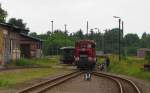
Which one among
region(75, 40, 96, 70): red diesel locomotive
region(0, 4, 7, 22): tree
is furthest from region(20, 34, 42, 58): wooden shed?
region(75, 40, 96, 70): red diesel locomotive

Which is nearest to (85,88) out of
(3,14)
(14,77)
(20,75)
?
(14,77)

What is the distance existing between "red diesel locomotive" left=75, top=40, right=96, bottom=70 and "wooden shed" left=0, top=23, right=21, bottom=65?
26.3 feet

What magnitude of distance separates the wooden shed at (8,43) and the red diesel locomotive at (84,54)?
8.03m

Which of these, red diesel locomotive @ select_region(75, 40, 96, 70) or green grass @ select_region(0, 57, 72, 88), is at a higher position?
red diesel locomotive @ select_region(75, 40, 96, 70)

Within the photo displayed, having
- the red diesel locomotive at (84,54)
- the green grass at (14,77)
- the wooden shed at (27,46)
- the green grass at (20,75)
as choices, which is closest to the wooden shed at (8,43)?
the green grass at (20,75)

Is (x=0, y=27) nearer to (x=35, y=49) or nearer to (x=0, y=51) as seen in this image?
(x=0, y=51)

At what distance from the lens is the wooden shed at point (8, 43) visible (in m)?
55.4

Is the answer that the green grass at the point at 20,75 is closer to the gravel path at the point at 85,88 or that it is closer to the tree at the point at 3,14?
the gravel path at the point at 85,88

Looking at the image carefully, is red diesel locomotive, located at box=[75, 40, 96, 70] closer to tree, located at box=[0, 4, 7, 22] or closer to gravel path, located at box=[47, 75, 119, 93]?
gravel path, located at box=[47, 75, 119, 93]

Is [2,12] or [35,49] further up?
[2,12]

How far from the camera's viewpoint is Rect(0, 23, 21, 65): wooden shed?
55438 millimetres

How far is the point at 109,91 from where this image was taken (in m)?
25.6

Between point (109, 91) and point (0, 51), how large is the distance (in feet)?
101

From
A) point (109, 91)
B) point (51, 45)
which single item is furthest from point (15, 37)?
point (51, 45)
